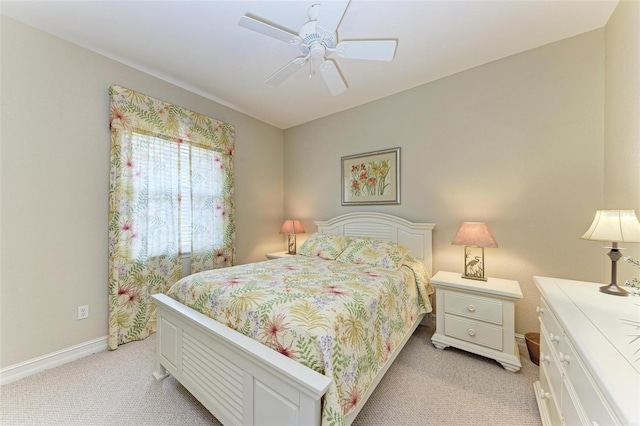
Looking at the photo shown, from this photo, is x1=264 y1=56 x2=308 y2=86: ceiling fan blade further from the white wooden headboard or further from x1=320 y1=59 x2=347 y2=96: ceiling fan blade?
the white wooden headboard

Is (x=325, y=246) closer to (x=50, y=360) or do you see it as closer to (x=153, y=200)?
(x=153, y=200)

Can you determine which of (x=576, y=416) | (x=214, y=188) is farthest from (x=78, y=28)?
(x=576, y=416)

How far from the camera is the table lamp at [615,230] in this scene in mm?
1224

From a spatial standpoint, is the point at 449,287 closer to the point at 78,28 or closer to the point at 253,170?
the point at 253,170

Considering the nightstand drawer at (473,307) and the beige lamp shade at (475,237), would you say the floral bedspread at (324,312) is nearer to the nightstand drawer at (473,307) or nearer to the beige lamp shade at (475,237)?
the nightstand drawer at (473,307)

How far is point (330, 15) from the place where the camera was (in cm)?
138

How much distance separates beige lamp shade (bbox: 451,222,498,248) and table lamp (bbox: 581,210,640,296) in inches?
29.2

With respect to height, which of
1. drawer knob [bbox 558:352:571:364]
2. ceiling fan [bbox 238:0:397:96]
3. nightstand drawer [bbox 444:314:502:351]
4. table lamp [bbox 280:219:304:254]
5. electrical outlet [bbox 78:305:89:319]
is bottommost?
nightstand drawer [bbox 444:314:502:351]

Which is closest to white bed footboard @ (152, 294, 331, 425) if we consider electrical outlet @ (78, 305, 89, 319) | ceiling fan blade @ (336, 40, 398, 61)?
electrical outlet @ (78, 305, 89, 319)

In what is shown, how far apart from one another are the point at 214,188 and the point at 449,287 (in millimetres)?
2767

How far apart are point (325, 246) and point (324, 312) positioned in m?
1.59

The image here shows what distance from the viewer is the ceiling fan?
54.6 inches

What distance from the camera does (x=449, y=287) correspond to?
2.14 m

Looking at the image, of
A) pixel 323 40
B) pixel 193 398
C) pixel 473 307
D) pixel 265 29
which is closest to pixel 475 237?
pixel 473 307
